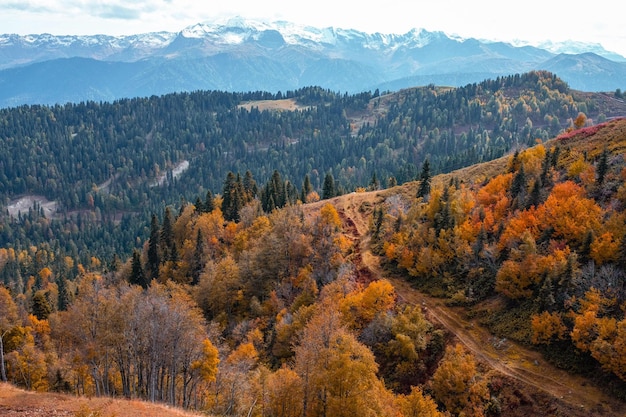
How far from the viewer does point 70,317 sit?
53656 millimetres

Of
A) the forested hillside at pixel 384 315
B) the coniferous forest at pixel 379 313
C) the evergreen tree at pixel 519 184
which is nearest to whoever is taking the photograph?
the forested hillside at pixel 384 315

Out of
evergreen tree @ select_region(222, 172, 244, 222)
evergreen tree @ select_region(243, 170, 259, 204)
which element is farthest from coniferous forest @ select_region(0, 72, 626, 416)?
evergreen tree @ select_region(243, 170, 259, 204)

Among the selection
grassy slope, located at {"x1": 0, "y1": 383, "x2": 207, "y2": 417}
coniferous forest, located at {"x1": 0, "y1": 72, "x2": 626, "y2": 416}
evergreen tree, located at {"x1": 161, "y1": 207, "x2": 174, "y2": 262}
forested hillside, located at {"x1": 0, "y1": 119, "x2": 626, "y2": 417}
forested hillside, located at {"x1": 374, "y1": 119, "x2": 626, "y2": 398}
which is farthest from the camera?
evergreen tree, located at {"x1": 161, "y1": 207, "x2": 174, "y2": 262}

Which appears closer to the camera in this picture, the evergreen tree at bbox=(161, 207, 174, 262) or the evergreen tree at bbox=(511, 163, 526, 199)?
the evergreen tree at bbox=(511, 163, 526, 199)

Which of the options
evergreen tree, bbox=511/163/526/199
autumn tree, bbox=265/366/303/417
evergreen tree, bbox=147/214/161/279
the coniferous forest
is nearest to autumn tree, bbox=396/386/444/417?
the coniferous forest

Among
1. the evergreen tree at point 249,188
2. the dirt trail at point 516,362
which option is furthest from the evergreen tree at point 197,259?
the dirt trail at point 516,362

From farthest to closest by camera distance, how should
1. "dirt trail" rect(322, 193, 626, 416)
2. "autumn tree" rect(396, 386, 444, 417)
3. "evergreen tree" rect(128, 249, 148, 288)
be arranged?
1. "evergreen tree" rect(128, 249, 148, 288)
2. "dirt trail" rect(322, 193, 626, 416)
3. "autumn tree" rect(396, 386, 444, 417)

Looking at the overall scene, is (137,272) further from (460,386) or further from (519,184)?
(519,184)

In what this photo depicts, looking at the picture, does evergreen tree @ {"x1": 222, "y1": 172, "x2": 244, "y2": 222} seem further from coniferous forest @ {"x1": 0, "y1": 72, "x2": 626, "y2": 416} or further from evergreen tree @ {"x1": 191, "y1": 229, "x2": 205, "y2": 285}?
coniferous forest @ {"x1": 0, "y1": 72, "x2": 626, "y2": 416}

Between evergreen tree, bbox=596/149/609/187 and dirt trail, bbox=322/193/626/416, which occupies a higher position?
evergreen tree, bbox=596/149/609/187

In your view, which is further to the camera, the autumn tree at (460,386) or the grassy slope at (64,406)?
the autumn tree at (460,386)

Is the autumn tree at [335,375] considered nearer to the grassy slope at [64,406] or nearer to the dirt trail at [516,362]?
the grassy slope at [64,406]

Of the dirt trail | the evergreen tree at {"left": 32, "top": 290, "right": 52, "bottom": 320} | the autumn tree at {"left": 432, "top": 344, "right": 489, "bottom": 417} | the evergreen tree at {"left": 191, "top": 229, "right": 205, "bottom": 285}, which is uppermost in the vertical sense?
the dirt trail

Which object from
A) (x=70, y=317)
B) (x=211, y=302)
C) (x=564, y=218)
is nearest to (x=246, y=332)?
(x=211, y=302)
